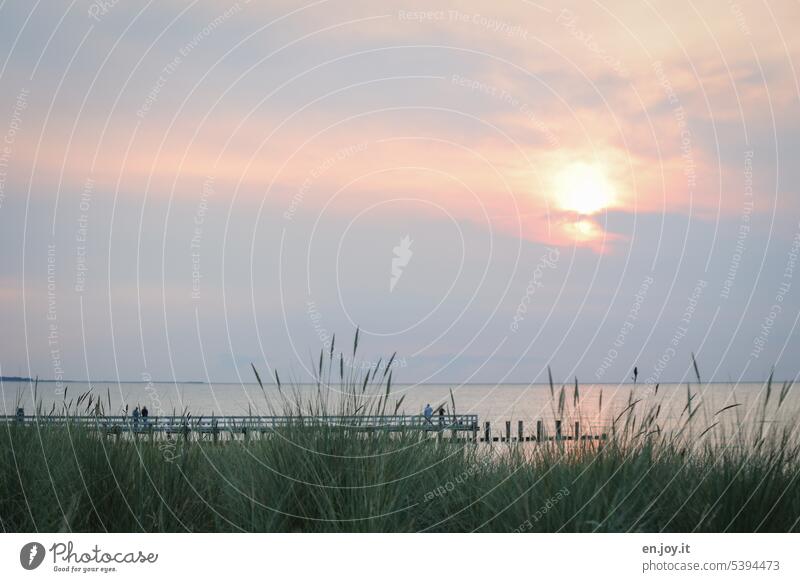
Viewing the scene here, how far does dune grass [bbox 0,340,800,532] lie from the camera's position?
5602mm

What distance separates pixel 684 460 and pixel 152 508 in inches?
175

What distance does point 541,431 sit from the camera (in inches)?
272

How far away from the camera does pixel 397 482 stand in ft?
19.9

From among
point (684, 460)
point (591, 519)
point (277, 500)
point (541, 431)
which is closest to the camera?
point (591, 519)

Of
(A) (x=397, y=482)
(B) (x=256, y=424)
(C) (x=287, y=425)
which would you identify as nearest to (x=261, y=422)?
(B) (x=256, y=424)
